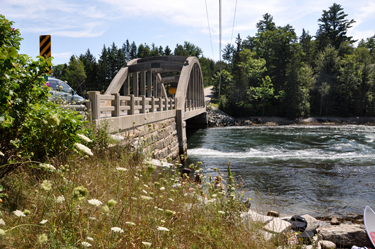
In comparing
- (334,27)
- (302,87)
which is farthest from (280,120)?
(334,27)

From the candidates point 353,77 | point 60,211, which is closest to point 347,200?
point 60,211

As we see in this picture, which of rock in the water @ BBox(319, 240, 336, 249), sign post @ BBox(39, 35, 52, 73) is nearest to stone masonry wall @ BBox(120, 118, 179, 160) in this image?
sign post @ BBox(39, 35, 52, 73)

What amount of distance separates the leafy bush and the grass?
30cm

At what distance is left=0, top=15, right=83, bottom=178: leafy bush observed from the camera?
3115 mm

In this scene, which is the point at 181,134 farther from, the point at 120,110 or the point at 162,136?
the point at 120,110

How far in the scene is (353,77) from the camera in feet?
160

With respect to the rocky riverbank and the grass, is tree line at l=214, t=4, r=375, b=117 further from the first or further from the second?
the grass

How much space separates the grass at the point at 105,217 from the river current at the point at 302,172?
50.5 inches

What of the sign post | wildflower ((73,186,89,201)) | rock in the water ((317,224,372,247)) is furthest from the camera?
the sign post

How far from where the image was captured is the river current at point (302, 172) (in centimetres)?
833

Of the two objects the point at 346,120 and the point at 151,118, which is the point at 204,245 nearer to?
the point at 151,118

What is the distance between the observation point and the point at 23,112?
11.9 feet

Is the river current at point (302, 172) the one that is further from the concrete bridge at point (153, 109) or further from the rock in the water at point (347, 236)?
the concrete bridge at point (153, 109)

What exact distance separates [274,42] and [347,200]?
53.8 m
